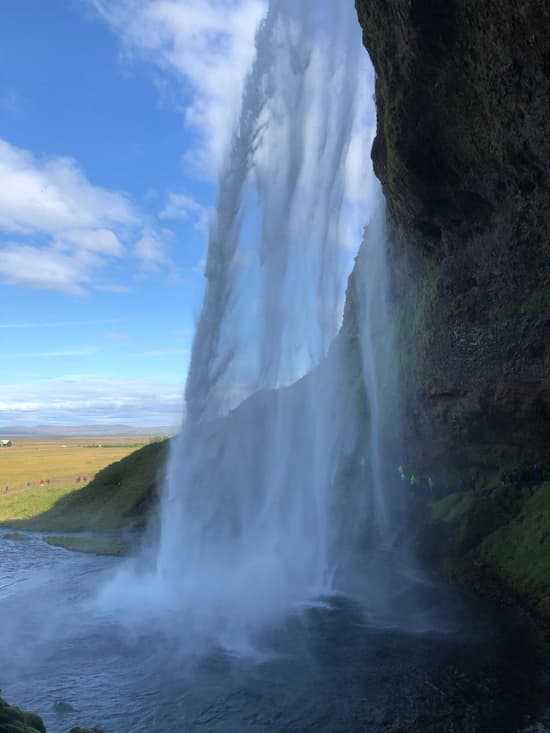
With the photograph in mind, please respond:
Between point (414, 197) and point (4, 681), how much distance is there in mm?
25693

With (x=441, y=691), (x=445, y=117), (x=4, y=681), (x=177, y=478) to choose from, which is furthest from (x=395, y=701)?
(x=445, y=117)

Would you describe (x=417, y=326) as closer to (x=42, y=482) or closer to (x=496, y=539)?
(x=496, y=539)

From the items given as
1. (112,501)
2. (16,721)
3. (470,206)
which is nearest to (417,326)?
(470,206)

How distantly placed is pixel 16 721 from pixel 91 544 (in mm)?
29523

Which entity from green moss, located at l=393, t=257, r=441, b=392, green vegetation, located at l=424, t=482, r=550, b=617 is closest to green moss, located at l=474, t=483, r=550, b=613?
green vegetation, located at l=424, t=482, r=550, b=617

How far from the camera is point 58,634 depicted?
18.8 metres

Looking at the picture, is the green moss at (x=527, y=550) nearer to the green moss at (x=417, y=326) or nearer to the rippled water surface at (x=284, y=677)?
the rippled water surface at (x=284, y=677)

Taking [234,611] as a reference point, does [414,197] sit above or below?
above

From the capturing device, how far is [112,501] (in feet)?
170

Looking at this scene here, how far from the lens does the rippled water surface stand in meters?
12.8

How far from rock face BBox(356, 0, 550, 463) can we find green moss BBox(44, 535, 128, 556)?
68.4 feet

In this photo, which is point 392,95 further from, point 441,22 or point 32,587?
point 32,587

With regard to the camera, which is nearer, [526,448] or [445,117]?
[445,117]

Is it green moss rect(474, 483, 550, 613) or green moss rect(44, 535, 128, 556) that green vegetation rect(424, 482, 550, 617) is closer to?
green moss rect(474, 483, 550, 613)
